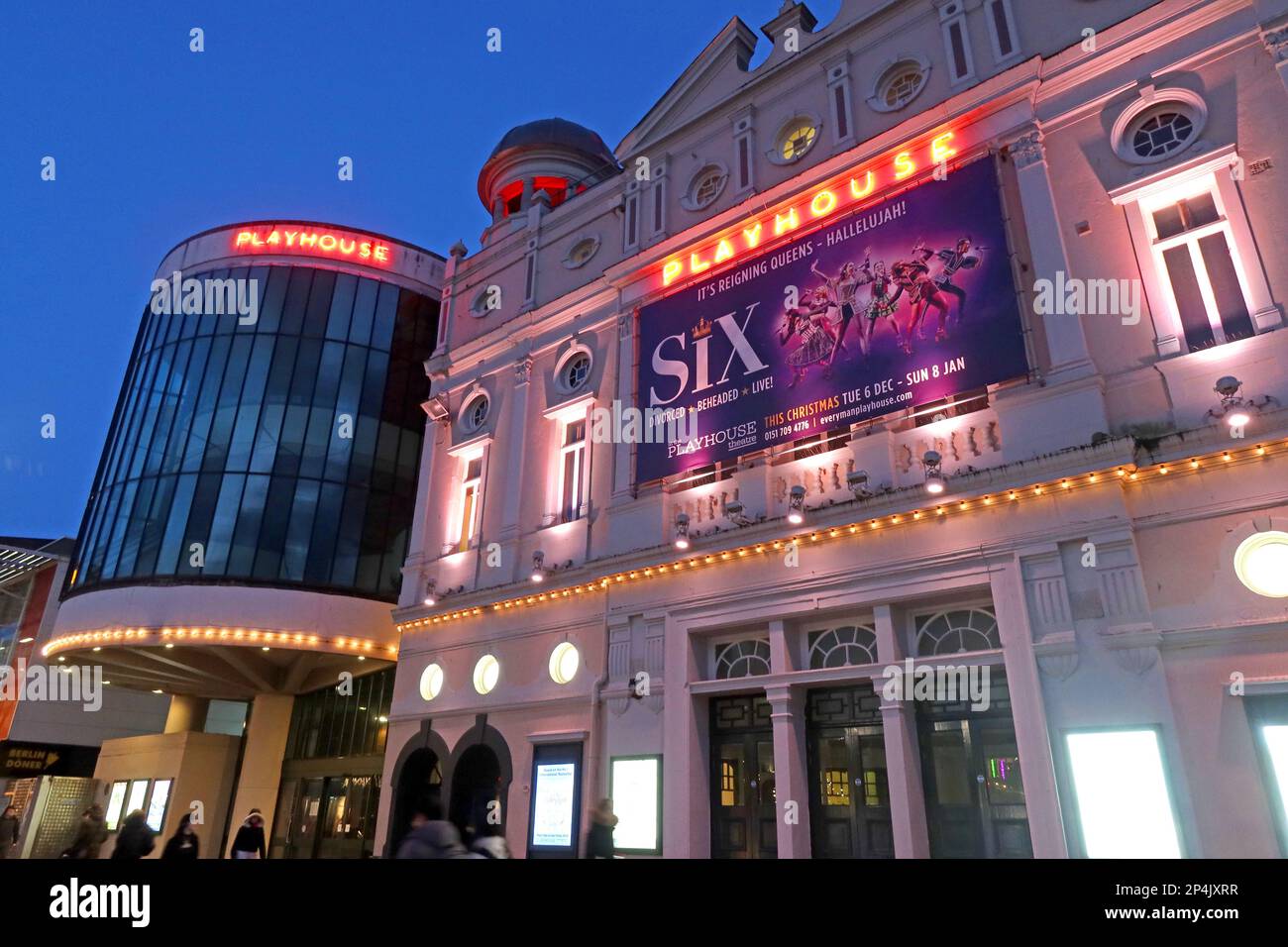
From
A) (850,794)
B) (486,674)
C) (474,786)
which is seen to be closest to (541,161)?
(486,674)

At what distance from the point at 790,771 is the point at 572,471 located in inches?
358

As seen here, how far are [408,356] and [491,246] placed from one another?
682 cm

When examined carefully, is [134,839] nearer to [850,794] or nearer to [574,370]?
[850,794]

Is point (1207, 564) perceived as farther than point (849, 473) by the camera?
No

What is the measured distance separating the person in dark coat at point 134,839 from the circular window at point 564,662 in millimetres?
8023

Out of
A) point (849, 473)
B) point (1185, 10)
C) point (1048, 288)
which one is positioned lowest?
point (849, 473)

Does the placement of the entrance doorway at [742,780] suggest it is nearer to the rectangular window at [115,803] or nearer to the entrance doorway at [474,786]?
the entrance doorway at [474,786]

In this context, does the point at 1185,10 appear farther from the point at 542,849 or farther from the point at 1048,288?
the point at 542,849

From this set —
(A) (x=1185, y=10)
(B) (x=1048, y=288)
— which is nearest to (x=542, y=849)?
(B) (x=1048, y=288)

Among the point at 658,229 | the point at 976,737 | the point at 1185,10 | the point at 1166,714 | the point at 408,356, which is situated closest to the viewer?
the point at 1166,714

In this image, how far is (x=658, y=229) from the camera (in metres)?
19.6

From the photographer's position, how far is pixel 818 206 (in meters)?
16.6

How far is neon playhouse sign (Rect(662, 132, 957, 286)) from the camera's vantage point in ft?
50.3
